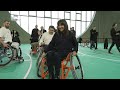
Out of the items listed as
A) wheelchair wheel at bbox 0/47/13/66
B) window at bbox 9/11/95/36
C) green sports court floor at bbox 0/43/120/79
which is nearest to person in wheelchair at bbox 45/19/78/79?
green sports court floor at bbox 0/43/120/79

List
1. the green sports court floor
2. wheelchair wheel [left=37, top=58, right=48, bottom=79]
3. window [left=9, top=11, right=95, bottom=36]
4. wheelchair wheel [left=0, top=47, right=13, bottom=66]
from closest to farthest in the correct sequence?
1. wheelchair wheel [left=37, top=58, right=48, bottom=79]
2. the green sports court floor
3. wheelchair wheel [left=0, top=47, right=13, bottom=66]
4. window [left=9, top=11, right=95, bottom=36]

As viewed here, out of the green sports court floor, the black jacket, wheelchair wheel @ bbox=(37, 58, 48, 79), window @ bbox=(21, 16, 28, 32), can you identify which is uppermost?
A: window @ bbox=(21, 16, 28, 32)

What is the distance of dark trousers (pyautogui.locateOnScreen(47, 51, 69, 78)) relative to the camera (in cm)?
379

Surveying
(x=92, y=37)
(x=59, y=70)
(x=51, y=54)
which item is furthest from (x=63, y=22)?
(x=92, y=37)

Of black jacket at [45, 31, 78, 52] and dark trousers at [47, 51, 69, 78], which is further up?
black jacket at [45, 31, 78, 52]

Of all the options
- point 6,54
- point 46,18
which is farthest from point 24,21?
point 6,54

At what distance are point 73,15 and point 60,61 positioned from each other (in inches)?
709

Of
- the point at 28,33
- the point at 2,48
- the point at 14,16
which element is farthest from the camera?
the point at 28,33

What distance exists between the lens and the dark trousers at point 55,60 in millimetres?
3791

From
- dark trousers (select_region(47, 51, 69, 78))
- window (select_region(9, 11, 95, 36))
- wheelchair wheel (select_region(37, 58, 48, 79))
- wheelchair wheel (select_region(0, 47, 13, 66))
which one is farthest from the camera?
window (select_region(9, 11, 95, 36))

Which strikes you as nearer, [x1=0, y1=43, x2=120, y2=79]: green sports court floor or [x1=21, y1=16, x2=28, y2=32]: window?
[x1=0, y1=43, x2=120, y2=79]: green sports court floor

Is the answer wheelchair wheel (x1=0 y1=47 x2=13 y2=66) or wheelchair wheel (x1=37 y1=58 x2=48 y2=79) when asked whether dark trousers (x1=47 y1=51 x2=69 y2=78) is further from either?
wheelchair wheel (x1=0 y1=47 x2=13 y2=66)
